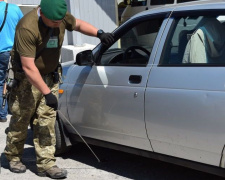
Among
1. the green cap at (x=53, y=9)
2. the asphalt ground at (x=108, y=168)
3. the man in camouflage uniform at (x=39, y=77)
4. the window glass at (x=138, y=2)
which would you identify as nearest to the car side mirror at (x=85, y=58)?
the man in camouflage uniform at (x=39, y=77)

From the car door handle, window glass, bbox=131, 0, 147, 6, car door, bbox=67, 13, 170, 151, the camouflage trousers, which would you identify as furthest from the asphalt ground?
window glass, bbox=131, 0, 147, 6

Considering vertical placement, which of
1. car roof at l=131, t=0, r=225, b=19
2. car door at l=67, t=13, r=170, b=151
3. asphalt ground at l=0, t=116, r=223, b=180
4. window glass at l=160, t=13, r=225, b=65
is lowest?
asphalt ground at l=0, t=116, r=223, b=180

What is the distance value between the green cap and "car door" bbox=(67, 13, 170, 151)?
64 cm

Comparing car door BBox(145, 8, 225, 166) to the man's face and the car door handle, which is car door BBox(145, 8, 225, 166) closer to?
the car door handle

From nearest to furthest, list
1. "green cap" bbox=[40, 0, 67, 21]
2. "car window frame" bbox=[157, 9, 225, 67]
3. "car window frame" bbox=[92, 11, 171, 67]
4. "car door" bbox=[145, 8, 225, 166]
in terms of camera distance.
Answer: "car door" bbox=[145, 8, 225, 166] → "car window frame" bbox=[157, 9, 225, 67] → "green cap" bbox=[40, 0, 67, 21] → "car window frame" bbox=[92, 11, 171, 67]

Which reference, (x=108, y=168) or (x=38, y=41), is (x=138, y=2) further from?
(x=38, y=41)

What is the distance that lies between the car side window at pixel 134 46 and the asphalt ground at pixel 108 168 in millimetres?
1160

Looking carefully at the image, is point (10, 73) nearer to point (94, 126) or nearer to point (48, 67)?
point (48, 67)

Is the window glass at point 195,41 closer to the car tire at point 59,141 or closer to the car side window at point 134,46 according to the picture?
the car side window at point 134,46

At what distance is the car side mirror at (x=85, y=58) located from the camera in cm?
418

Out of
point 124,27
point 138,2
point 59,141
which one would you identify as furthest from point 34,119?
point 138,2

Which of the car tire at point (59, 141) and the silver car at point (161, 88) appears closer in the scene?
the silver car at point (161, 88)

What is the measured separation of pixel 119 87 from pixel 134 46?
0.50 meters

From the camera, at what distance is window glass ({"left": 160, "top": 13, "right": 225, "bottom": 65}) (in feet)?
11.4
